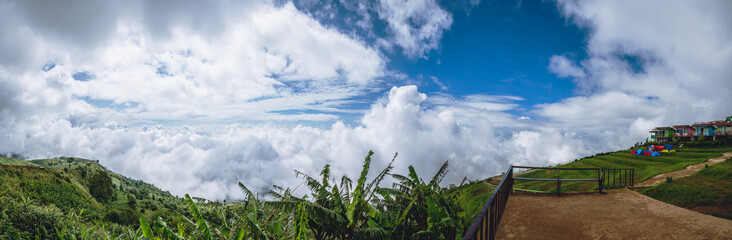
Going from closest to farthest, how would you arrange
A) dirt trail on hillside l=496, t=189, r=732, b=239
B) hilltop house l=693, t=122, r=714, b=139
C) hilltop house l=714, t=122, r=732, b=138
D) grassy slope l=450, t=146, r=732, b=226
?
dirt trail on hillside l=496, t=189, r=732, b=239
grassy slope l=450, t=146, r=732, b=226
hilltop house l=714, t=122, r=732, b=138
hilltop house l=693, t=122, r=714, b=139

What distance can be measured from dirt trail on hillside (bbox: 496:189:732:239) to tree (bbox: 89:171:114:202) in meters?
112

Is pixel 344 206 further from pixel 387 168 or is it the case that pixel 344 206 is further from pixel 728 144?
pixel 728 144

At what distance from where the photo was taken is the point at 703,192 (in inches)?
456

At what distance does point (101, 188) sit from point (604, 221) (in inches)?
4582

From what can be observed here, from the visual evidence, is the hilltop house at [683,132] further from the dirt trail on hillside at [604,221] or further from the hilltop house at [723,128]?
the dirt trail on hillside at [604,221]

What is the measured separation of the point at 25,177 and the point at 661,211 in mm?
95894

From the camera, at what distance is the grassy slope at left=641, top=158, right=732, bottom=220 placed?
1017 centimetres

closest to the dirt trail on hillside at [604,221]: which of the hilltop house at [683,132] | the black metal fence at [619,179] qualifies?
the black metal fence at [619,179]

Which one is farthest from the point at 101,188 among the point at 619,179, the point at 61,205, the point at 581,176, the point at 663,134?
the point at 663,134

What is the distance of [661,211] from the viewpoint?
7.56 m

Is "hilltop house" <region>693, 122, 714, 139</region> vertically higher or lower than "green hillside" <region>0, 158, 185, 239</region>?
higher

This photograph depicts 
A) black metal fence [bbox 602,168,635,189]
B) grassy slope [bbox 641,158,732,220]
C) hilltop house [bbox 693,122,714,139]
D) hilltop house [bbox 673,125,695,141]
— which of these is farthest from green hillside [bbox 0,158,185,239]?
hilltop house [bbox 673,125,695,141]

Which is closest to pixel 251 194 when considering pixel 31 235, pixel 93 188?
pixel 31 235

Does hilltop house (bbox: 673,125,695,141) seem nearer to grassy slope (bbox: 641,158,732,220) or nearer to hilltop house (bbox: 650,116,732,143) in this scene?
hilltop house (bbox: 650,116,732,143)
